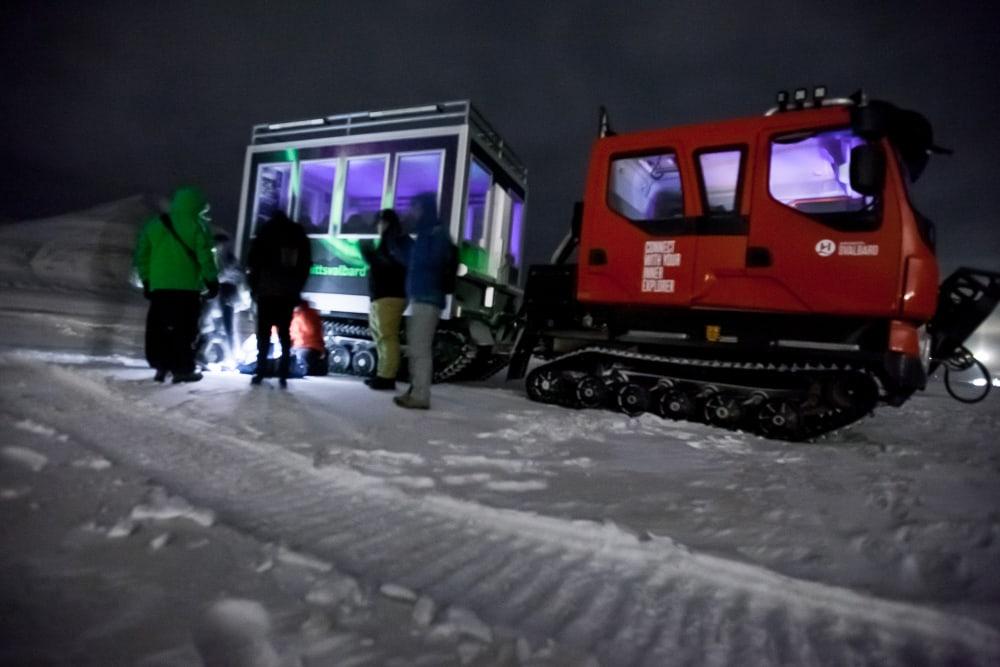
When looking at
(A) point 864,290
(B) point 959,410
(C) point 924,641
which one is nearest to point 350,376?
(A) point 864,290

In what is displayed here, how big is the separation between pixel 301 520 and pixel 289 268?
368 cm

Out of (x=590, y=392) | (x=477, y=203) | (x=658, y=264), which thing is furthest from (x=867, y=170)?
(x=477, y=203)

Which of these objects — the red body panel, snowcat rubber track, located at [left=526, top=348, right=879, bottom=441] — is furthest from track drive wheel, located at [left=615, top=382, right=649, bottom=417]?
the red body panel

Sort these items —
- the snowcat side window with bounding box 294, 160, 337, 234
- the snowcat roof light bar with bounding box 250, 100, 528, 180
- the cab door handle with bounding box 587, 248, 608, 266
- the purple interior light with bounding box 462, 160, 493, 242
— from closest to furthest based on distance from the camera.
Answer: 1. the cab door handle with bounding box 587, 248, 608, 266
2. the snowcat roof light bar with bounding box 250, 100, 528, 180
3. the snowcat side window with bounding box 294, 160, 337, 234
4. the purple interior light with bounding box 462, 160, 493, 242

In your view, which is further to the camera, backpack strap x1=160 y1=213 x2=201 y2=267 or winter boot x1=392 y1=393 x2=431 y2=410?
backpack strap x1=160 y1=213 x2=201 y2=267

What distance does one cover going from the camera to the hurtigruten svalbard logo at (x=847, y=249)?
4.26 m

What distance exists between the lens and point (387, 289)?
18.7 feet

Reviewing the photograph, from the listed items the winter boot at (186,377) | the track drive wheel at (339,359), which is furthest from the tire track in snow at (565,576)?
the track drive wheel at (339,359)

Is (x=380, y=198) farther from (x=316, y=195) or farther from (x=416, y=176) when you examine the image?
(x=316, y=195)

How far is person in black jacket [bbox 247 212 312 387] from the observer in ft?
17.1

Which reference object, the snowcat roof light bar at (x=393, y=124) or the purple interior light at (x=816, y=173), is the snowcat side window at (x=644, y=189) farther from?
the snowcat roof light bar at (x=393, y=124)

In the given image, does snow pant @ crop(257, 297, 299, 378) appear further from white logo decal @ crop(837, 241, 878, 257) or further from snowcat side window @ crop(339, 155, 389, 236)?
white logo decal @ crop(837, 241, 878, 257)

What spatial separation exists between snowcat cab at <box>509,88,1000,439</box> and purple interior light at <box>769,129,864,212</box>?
0.01 meters

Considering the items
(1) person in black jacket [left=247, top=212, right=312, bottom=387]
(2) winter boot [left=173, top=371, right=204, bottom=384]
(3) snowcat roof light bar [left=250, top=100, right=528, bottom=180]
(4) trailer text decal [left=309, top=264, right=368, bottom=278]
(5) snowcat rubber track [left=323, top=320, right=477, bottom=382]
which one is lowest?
(2) winter boot [left=173, top=371, right=204, bottom=384]
